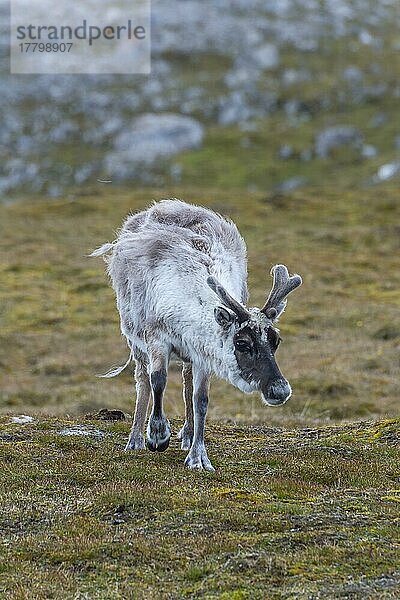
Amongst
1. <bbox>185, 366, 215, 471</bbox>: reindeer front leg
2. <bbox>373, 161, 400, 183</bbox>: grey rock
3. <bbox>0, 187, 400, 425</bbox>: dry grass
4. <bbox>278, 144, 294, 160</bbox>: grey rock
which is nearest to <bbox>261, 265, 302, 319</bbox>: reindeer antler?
<bbox>185, 366, 215, 471</bbox>: reindeer front leg

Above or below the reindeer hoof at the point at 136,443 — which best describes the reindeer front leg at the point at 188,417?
above

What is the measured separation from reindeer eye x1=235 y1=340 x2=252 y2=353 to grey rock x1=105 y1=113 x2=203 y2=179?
101677 millimetres

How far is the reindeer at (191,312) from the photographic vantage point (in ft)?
46.0

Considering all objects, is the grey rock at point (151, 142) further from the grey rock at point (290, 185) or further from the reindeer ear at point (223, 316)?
the reindeer ear at point (223, 316)

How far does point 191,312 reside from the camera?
1489cm

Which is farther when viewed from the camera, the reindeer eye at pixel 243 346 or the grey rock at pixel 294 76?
the grey rock at pixel 294 76

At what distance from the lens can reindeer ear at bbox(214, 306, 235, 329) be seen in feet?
46.1

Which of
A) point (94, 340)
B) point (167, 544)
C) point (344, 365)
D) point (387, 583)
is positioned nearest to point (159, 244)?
point (167, 544)

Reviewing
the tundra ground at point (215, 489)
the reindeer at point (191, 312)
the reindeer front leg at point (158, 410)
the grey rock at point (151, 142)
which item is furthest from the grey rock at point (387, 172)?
the reindeer front leg at point (158, 410)

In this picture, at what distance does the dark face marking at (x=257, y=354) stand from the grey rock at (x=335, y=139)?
333 feet

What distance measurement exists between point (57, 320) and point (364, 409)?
2162cm

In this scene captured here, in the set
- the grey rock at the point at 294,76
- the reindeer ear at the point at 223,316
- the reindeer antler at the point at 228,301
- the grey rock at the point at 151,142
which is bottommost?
the grey rock at the point at 151,142

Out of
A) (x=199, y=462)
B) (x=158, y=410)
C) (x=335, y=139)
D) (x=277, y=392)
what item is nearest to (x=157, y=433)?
Result: (x=158, y=410)

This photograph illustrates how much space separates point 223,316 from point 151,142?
108 meters
